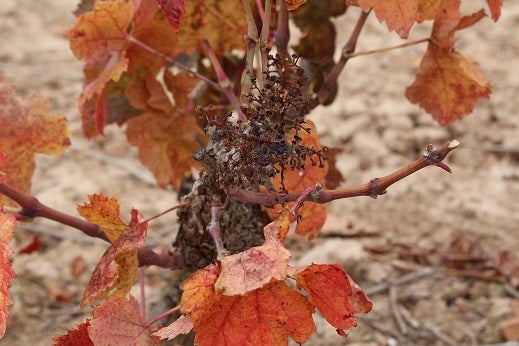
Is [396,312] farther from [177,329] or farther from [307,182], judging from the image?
[177,329]

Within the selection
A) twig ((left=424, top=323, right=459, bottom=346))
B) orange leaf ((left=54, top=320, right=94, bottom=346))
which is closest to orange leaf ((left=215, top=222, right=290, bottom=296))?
orange leaf ((left=54, top=320, right=94, bottom=346))

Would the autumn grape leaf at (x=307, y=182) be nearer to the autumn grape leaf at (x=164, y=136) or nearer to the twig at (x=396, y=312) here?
the autumn grape leaf at (x=164, y=136)

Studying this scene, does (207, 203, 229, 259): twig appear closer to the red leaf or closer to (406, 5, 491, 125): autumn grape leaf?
the red leaf

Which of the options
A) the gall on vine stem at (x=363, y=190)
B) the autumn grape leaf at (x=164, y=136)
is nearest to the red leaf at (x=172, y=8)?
the gall on vine stem at (x=363, y=190)

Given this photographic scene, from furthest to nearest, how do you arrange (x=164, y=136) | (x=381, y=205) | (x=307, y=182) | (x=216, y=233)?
(x=381, y=205)
(x=164, y=136)
(x=307, y=182)
(x=216, y=233)

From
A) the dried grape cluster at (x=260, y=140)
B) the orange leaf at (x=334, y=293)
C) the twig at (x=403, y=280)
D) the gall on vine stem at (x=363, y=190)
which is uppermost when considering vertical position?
the twig at (x=403, y=280)

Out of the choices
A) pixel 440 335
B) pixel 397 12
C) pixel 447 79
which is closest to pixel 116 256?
pixel 397 12

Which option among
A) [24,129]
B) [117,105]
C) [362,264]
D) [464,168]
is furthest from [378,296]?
[24,129]
